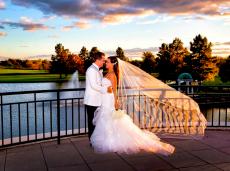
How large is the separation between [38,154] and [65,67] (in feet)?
325

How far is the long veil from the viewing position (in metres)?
6.91

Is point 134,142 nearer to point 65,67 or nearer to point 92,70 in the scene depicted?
point 92,70

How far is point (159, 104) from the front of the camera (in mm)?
7406

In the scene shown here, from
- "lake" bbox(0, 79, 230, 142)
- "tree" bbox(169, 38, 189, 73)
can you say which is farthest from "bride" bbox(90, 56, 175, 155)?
"tree" bbox(169, 38, 189, 73)

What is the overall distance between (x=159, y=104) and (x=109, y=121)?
1.77m

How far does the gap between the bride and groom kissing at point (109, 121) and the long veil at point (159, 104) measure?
0.49 metres

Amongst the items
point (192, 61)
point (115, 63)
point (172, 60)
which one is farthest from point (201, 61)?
point (115, 63)

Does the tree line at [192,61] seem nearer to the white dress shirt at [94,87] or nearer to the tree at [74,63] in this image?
the tree at [74,63]

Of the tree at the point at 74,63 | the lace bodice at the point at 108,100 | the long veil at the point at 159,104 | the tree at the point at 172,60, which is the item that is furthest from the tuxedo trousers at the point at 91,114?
the tree at the point at 74,63

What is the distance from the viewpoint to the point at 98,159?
5734 mm

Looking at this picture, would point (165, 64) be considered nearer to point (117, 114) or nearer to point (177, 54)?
point (177, 54)

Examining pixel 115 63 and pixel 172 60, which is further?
pixel 172 60

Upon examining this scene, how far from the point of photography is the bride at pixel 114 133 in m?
5.97

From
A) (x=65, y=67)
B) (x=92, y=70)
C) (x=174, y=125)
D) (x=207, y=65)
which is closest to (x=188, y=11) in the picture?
(x=174, y=125)
